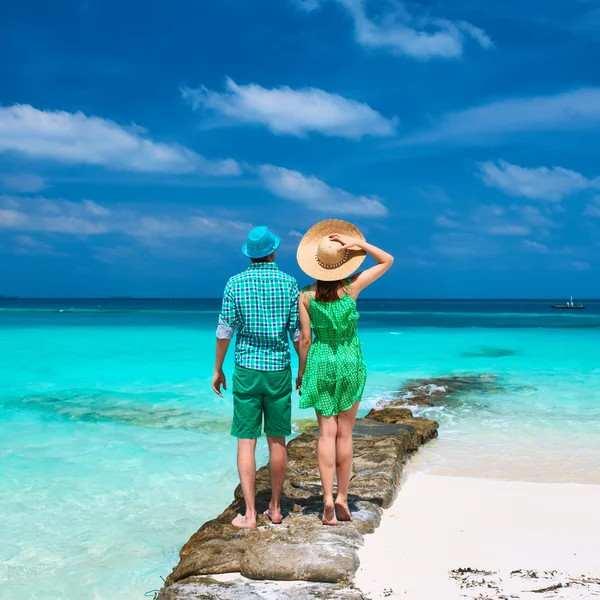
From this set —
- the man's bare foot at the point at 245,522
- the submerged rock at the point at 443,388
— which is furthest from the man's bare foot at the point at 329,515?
the submerged rock at the point at 443,388

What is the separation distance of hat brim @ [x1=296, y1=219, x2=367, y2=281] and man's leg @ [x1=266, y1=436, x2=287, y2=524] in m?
1.09

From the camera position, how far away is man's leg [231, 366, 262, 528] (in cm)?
388

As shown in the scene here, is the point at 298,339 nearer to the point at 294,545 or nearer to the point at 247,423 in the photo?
the point at 247,423

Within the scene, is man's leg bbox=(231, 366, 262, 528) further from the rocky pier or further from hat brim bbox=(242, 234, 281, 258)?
hat brim bbox=(242, 234, 281, 258)

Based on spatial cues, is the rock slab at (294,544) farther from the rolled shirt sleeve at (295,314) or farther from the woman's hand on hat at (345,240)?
the woman's hand on hat at (345,240)

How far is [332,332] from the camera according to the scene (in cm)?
391

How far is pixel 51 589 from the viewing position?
4.16 m

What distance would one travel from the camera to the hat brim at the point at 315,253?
3.84m

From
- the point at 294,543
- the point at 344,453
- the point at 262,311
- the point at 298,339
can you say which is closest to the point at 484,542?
the point at 344,453

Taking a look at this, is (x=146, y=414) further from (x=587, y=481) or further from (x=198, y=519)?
(x=587, y=481)

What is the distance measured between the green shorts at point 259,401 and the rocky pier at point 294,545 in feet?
2.10

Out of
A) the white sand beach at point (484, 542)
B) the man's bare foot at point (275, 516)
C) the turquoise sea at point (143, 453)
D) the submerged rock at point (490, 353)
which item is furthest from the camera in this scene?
the submerged rock at point (490, 353)

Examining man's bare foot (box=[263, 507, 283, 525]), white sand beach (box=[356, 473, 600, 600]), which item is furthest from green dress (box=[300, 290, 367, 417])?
white sand beach (box=[356, 473, 600, 600])

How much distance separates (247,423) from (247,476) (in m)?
0.35
